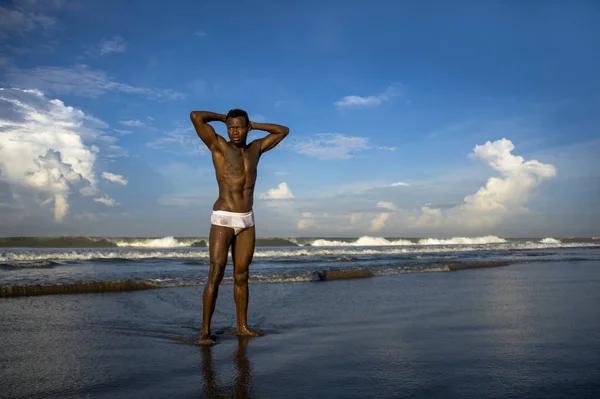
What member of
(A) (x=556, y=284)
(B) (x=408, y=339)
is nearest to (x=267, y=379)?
(B) (x=408, y=339)

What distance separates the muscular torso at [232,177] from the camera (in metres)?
4.84

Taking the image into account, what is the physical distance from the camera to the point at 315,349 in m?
4.11

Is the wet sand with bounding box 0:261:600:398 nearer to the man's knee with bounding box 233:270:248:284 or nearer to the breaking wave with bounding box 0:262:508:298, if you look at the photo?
the man's knee with bounding box 233:270:248:284

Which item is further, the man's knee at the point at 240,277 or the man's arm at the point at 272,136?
the man's arm at the point at 272,136

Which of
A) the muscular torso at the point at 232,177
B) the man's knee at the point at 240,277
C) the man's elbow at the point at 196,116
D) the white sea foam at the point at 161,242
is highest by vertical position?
the man's elbow at the point at 196,116

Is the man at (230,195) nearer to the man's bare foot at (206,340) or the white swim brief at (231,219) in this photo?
the white swim brief at (231,219)

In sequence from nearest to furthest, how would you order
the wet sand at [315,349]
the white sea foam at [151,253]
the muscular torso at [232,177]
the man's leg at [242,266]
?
the wet sand at [315,349] < the muscular torso at [232,177] < the man's leg at [242,266] < the white sea foam at [151,253]

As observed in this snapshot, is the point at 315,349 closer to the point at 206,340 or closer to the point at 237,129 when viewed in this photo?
the point at 206,340

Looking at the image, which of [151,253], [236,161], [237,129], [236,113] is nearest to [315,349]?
[236,161]

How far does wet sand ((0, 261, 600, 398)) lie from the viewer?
2.99 meters

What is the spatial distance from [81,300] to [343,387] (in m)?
6.38

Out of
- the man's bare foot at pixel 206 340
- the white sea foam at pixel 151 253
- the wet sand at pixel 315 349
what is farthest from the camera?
the white sea foam at pixel 151 253

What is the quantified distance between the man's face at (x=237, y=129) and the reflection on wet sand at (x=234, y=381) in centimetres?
223

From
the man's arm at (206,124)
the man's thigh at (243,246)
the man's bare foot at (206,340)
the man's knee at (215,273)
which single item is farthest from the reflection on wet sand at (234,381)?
the man's arm at (206,124)
